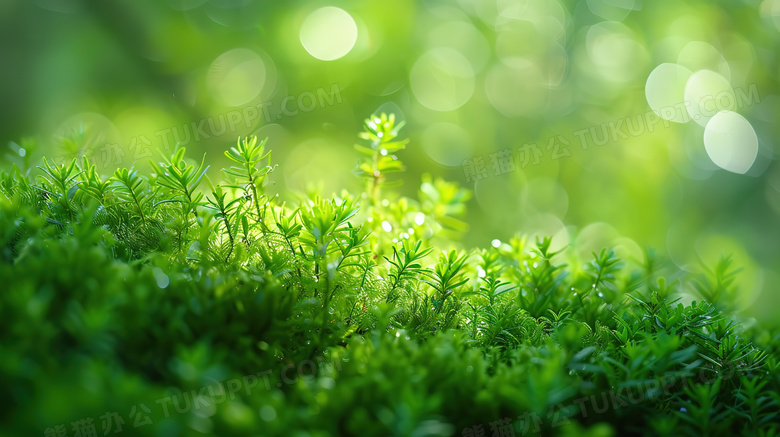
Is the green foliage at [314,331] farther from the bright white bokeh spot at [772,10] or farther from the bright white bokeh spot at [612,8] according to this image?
the bright white bokeh spot at [772,10]

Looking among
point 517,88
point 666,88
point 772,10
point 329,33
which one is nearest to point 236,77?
point 329,33

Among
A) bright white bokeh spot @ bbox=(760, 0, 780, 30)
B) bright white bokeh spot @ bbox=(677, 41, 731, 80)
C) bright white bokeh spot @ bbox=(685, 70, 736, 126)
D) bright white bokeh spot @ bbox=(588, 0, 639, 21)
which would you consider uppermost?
bright white bokeh spot @ bbox=(588, 0, 639, 21)

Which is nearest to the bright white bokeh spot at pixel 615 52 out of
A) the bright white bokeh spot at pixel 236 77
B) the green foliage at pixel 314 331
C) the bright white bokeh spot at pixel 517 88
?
the bright white bokeh spot at pixel 517 88

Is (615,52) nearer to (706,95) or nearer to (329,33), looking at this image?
(706,95)

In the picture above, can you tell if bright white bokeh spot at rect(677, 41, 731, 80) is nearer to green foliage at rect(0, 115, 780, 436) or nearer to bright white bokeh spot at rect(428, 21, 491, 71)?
bright white bokeh spot at rect(428, 21, 491, 71)

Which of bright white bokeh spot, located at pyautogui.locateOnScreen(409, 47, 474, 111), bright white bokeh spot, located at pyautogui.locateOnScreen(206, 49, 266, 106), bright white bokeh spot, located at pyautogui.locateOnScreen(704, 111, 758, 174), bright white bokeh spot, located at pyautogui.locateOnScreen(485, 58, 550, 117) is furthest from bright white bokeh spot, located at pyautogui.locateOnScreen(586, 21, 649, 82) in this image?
bright white bokeh spot, located at pyautogui.locateOnScreen(206, 49, 266, 106)
